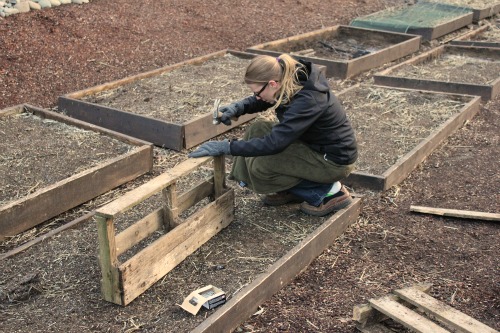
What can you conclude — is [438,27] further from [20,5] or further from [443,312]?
[443,312]

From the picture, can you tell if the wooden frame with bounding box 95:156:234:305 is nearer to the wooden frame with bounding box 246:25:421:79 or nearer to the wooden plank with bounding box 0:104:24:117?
the wooden plank with bounding box 0:104:24:117

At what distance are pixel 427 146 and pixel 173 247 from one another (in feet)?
11.0

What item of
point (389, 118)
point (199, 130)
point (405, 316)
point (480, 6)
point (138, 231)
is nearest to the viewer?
point (405, 316)

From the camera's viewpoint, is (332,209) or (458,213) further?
(458,213)

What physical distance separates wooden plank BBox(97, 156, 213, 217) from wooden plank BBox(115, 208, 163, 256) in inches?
10.7

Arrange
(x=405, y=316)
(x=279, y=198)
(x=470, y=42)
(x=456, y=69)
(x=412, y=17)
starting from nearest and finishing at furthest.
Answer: (x=405, y=316)
(x=279, y=198)
(x=456, y=69)
(x=470, y=42)
(x=412, y=17)

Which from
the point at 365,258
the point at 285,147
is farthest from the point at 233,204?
the point at 365,258

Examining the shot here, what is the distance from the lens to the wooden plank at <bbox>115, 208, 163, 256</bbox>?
400cm

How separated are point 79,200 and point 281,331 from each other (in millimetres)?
2384

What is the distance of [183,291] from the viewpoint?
411 cm

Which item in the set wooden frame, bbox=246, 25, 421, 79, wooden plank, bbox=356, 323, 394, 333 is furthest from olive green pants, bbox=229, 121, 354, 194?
wooden frame, bbox=246, 25, 421, 79

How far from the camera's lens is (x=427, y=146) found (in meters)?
6.58

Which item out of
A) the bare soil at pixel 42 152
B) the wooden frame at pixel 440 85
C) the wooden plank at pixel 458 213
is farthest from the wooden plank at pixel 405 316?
the wooden frame at pixel 440 85

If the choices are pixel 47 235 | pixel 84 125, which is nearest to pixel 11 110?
pixel 84 125
